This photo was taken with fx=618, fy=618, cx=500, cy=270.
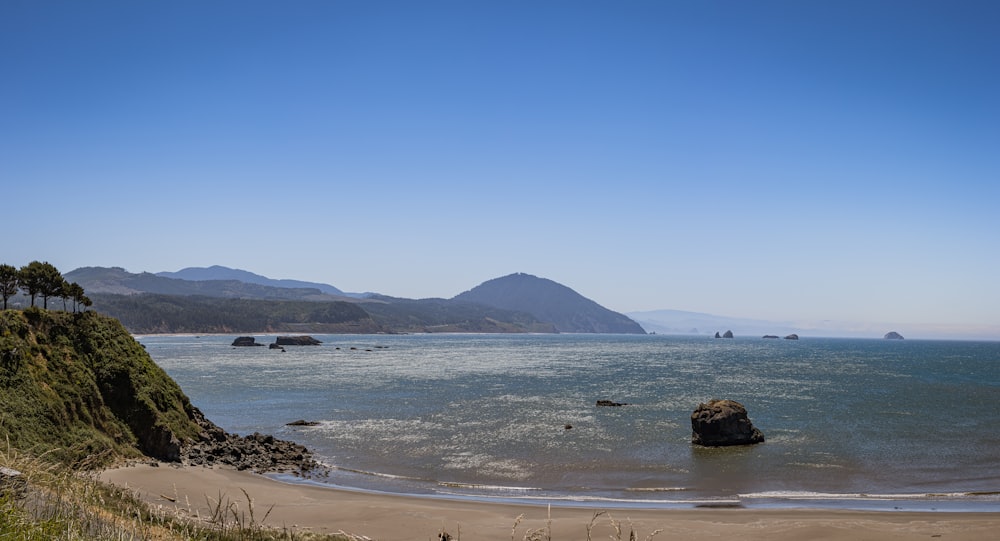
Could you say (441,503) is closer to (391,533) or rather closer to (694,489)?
(391,533)

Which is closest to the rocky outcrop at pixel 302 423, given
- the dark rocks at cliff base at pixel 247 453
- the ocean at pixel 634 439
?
the ocean at pixel 634 439

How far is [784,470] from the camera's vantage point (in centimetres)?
3281

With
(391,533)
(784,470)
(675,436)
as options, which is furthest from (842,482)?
(391,533)

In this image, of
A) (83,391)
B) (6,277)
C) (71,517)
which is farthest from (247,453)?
(71,517)

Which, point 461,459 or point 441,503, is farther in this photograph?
point 461,459

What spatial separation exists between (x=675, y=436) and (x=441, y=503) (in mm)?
21685

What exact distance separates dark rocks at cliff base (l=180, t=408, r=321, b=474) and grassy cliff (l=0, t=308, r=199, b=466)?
Answer: 2.99 ft

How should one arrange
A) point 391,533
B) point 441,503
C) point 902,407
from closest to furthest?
1. point 391,533
2. point 441,503
3. point 902,407

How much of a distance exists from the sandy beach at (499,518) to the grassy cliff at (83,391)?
3069 mm

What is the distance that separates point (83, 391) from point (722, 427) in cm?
3531

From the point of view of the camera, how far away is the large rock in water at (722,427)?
38.9 m

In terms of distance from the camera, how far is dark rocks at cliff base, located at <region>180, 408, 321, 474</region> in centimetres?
3183

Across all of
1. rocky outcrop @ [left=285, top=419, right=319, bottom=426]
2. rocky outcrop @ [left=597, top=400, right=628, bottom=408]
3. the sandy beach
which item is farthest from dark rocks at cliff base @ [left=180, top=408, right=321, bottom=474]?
rocky outcrop @ [left=597, top=400, right=628, bottom=408]

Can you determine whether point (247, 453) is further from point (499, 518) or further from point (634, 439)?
point (634, 439)
